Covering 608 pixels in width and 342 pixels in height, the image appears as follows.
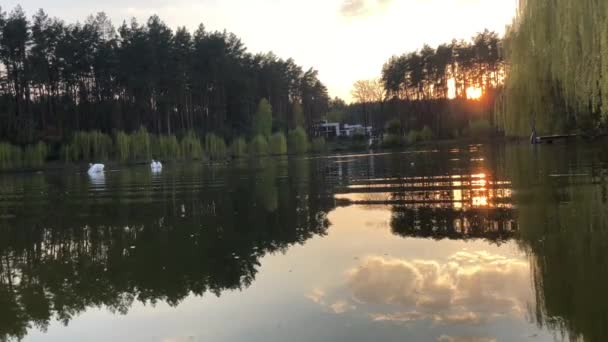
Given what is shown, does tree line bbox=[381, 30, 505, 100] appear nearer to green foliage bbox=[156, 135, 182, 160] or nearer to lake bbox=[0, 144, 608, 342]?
green foliage bbox=[156, 135, 182, 160]

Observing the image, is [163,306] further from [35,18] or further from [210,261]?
[35,18]

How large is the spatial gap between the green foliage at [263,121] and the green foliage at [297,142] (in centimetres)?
356

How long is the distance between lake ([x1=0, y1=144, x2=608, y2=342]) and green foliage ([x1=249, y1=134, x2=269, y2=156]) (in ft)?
172

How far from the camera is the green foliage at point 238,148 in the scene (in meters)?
64.4

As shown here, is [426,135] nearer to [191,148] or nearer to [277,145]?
[277,145]

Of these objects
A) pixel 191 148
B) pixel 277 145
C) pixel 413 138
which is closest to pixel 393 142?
pixel 413 138

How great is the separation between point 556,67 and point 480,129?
5412 cm

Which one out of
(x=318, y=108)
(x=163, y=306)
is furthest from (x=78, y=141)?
(x=318, y=108)

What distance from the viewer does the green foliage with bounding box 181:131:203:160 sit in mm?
58625

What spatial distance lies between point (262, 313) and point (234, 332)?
0.58m

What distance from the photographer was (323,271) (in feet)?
25.6

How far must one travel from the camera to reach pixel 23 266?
8.95 metres

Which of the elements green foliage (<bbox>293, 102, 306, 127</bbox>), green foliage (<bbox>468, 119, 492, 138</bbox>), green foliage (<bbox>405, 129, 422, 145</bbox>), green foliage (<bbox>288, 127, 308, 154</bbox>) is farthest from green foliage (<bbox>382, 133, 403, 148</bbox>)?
green foliage (<bbox>293, 102, 306, 127</bbox>)

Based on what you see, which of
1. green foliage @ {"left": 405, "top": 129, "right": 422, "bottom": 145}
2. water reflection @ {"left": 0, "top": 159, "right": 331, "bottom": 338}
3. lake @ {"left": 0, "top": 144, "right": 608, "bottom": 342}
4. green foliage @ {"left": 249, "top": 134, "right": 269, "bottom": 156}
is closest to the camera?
lake @ {"left": 0, "top": 144, "right": 608, "bottom": 342}
